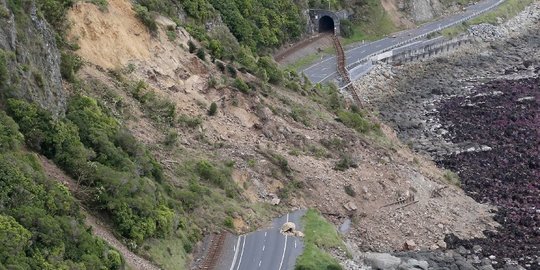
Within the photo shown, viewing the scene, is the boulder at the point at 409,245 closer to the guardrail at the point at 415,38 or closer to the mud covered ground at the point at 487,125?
the mud covered ground at the point at 487,125

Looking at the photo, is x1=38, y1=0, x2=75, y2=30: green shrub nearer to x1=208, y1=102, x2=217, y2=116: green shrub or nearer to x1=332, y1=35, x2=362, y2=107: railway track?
x1=208, y1=102, x2=217, y2=116: green shrub

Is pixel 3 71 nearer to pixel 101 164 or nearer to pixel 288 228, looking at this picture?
pixel 101 164

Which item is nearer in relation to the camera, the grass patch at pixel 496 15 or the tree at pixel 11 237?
the tree at pixel 11 237

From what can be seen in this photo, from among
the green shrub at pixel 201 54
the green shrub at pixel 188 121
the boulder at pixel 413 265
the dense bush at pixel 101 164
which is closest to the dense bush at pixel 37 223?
the dense bush at pixel 101 164

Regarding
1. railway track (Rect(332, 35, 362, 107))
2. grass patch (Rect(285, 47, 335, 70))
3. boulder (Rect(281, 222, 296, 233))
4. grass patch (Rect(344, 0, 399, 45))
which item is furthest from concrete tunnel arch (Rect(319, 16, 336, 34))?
boulder (Rect(281, 222, 296, 233))

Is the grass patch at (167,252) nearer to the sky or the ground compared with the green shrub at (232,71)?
nearer to the ground

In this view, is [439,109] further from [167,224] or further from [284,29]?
[167,224]
